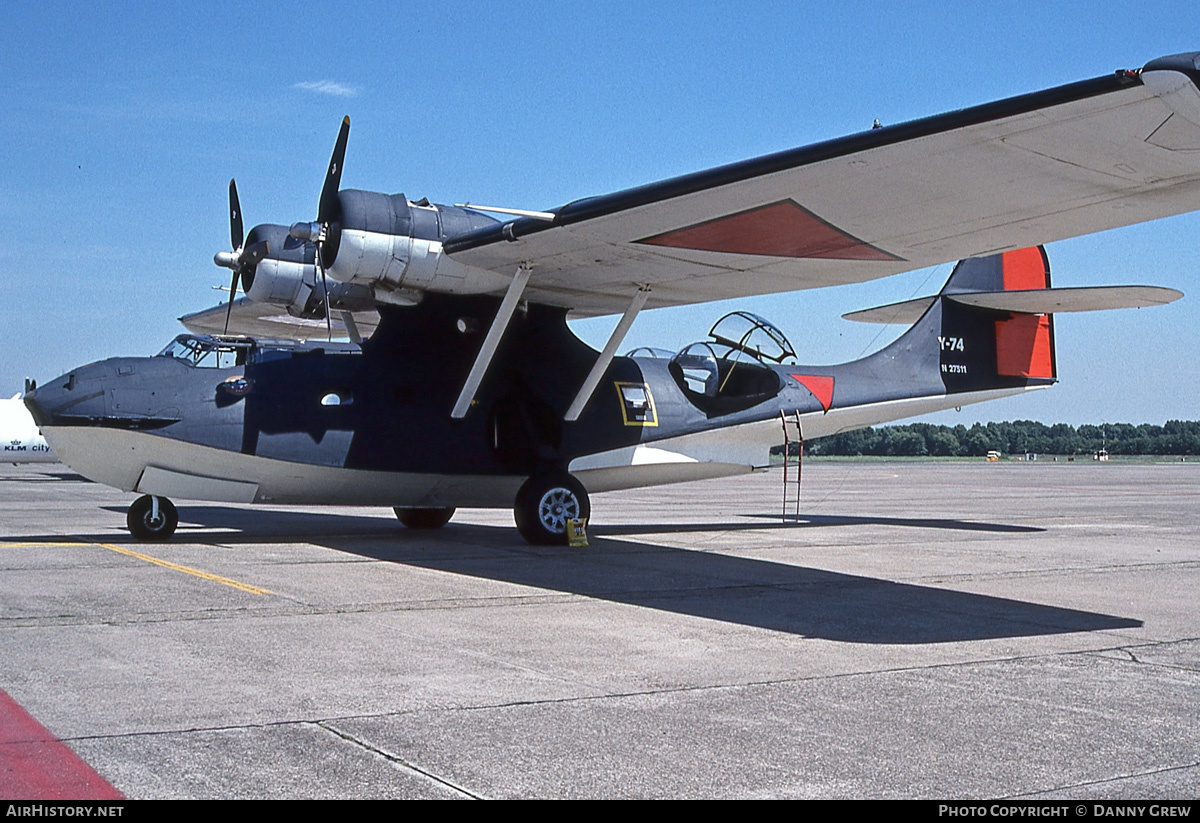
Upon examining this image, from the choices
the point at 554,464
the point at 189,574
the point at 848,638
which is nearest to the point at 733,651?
the point at 848,638

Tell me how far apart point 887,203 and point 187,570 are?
741cm

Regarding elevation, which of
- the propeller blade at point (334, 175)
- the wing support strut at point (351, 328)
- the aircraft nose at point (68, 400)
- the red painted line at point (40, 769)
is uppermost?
the propeller blade at point (334, 175)

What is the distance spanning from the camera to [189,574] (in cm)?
1024

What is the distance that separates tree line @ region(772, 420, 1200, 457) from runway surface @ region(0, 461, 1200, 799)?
103343 millimetres

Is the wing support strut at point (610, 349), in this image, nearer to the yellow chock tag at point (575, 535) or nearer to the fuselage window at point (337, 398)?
the yellow chock tag at point (575, 535)

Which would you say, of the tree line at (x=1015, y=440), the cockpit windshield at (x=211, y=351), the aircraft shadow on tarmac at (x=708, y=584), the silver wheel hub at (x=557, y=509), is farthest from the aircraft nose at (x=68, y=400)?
the tree line at (x=1015, y=440)

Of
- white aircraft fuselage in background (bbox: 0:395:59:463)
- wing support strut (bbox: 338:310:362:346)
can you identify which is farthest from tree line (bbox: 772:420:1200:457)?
wing support strut (bbox: 338:310:362:346)

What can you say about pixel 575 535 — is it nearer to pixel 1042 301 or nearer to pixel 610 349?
pixel 610 349

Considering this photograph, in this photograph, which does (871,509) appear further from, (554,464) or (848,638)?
(848,638)

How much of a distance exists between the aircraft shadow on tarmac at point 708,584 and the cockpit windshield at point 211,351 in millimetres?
2225

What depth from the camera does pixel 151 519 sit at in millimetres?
13148

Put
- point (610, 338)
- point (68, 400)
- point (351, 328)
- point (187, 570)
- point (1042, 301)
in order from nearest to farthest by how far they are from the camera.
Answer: point (187, 570) < point (68, 400) < point (610, 338) < point (351, 328) < point (1042, 301)

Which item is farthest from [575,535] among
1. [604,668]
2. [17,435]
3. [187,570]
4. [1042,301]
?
[17,435]

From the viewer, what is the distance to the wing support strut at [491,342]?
1277 centimetres
